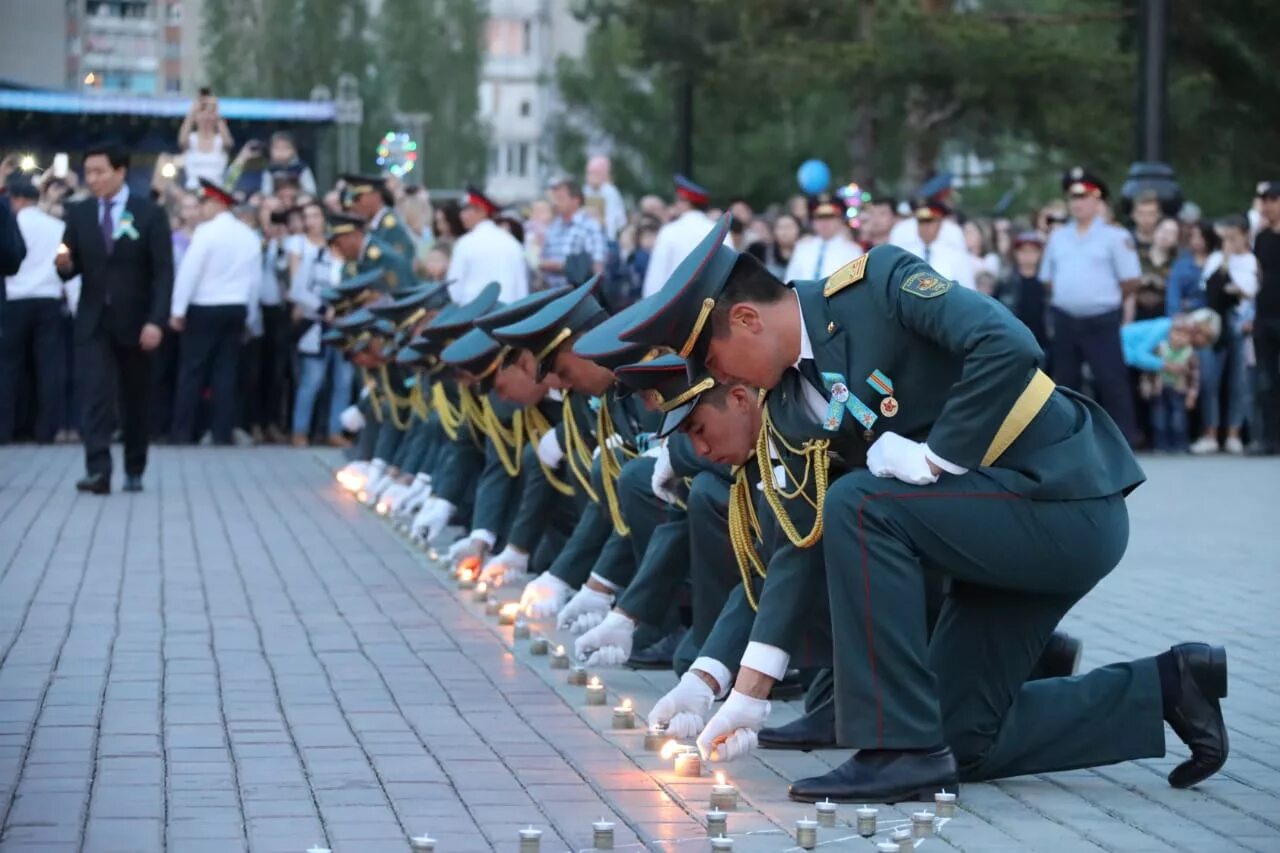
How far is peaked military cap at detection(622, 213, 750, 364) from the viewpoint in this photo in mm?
6531

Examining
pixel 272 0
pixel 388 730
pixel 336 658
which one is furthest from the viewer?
pixel 272 0

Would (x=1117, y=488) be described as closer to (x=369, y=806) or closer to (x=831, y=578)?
(x=831, y=578)

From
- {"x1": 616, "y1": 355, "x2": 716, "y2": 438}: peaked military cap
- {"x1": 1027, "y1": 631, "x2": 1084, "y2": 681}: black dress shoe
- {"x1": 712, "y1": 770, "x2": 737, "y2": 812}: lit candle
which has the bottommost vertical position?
{"x1": 712, "y1": 770, "x2": 737, "y2": 812}: lit candle

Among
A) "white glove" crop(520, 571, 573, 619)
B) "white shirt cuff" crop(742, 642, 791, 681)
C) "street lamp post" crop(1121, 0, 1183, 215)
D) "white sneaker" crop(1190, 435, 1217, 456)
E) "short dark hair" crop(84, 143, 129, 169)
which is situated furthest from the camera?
"street lamp post" crop(1121, 0, 1183, 215)

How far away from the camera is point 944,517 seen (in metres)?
6.48

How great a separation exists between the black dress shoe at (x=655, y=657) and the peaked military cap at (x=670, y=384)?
168 cm

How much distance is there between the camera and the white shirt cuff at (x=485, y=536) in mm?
11703

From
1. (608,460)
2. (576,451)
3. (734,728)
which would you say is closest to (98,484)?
(576,451)

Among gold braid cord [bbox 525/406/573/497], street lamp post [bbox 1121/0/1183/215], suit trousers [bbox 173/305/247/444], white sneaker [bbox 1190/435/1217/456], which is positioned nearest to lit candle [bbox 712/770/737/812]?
gold braid cord [bbox 525/406/573/497]

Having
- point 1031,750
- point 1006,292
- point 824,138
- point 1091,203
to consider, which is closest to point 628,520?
point 1031,750

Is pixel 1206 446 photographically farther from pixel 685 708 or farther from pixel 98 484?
pixel 685 708

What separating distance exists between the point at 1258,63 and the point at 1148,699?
27547 millimetres

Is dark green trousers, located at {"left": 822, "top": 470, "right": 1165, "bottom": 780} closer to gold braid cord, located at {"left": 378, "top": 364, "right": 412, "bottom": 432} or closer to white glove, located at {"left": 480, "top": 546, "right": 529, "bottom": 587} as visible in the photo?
white glove, located at {"left": 480, "top": 546, "right": 529, "bottom": 587}

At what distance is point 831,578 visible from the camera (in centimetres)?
649
